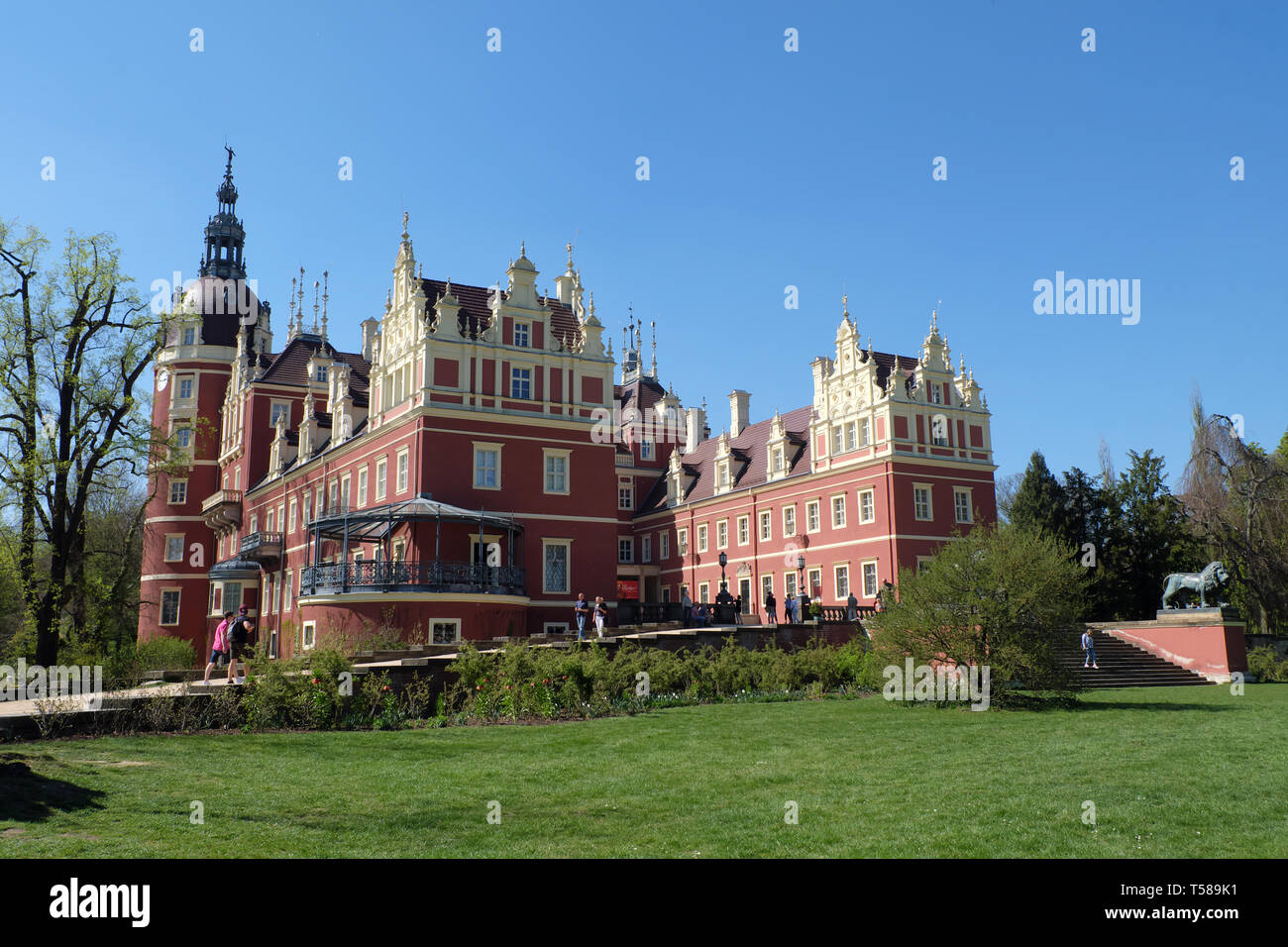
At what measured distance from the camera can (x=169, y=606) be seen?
5228cm

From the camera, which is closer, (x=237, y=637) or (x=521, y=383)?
(x=237, y=637)

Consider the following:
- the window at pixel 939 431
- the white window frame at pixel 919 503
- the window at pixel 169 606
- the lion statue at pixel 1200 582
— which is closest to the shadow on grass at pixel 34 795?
the lion statue at pixel 1200 582

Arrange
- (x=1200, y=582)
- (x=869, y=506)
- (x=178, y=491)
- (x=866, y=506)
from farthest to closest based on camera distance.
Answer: (x=178, y=491)
(x=866, y=506)
(x=869, y=506)
(x=1200, y=582)

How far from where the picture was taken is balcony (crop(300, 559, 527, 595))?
3069 centimetres

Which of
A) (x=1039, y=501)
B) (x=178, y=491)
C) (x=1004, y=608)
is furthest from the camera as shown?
(x=178, y=491)

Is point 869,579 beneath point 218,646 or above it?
above

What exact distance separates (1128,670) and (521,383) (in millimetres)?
23624

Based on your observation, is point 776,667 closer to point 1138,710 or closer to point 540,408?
point 1138,710

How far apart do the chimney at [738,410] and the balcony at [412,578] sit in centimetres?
3212

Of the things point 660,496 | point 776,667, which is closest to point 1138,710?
point 776,667

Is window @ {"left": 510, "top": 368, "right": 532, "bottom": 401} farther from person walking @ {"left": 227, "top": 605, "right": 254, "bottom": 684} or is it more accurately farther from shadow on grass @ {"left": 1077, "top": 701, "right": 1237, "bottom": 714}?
shadow on grass @ {"left": 1077, "top": 701, "right": 1237, "bottom": 714}

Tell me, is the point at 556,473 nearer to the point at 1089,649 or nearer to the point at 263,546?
the point at 263,546

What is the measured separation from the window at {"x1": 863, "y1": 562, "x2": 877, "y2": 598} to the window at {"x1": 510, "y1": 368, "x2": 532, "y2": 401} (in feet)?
62.5

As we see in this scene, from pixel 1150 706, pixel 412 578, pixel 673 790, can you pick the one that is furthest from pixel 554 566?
pixel 673 790
